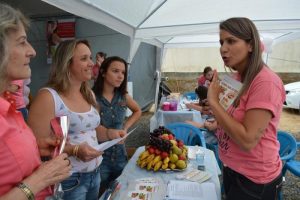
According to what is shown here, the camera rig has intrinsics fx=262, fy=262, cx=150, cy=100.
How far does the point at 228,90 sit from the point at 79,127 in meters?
0.89

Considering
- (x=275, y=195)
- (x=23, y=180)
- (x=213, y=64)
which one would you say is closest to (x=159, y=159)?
(x=275, y=195)

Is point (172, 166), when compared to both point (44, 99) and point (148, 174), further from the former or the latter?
point (44, 99)

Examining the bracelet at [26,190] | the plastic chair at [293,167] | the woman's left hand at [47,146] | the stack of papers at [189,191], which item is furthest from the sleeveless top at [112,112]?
the plastic chair at [293,167]

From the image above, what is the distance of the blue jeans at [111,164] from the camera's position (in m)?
2.19

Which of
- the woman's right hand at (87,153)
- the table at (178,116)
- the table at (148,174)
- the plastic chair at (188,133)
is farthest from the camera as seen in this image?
the table at (178,116)

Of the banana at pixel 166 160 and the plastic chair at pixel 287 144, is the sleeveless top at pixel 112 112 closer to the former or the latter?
the banana at pixel 166 160

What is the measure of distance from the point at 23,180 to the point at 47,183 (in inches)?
3.4

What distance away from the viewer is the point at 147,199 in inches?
58.3

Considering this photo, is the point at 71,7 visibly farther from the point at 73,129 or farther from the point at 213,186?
the point at 213,186

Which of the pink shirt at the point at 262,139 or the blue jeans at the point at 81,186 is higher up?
the pink shirt at the point at 262,139

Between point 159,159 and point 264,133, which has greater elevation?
point 264,133

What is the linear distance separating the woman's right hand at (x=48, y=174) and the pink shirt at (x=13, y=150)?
0.03 m

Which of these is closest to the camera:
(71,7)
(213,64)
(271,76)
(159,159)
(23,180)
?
(23,180)

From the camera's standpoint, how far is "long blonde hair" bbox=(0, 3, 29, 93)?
0.90m
